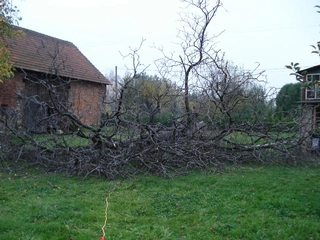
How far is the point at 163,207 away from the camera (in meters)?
4.54

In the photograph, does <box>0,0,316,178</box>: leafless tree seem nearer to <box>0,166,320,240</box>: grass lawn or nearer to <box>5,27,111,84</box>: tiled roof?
<box>0,166,320,240</box>: grass lawn

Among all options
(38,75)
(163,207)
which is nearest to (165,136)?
(163,207)

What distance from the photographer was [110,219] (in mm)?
4035

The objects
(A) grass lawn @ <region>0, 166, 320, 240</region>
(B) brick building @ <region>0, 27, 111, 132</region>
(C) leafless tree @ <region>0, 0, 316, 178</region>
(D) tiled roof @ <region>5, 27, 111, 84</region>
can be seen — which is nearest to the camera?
(A) grass lawn @ <region>0, 166, 320, 240</region>

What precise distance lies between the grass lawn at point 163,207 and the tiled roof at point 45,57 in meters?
7.72

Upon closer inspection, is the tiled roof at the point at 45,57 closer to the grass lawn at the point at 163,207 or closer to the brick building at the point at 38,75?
the brick building at the point at 38,75

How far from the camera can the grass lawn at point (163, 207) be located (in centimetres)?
364

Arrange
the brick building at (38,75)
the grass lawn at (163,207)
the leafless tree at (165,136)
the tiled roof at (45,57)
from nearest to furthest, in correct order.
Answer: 1. the grass lawn at (163,207)
2. the leafless tree at (165,136)
3. the brick building at (38,75)
4. the tiled roof at (45,57)

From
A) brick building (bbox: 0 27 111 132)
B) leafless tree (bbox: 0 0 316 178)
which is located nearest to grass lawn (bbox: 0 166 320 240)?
leafless tree (bbox: 0 0 316 178)

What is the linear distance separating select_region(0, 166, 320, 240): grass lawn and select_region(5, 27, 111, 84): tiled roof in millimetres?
7715

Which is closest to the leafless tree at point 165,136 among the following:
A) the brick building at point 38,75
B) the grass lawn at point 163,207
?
the grass lawn at point 163,207

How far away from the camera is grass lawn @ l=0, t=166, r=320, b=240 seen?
3.64 meters

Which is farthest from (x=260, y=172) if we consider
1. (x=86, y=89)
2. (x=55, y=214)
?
(x=86, y=89)

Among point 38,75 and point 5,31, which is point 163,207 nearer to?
point 5,31
